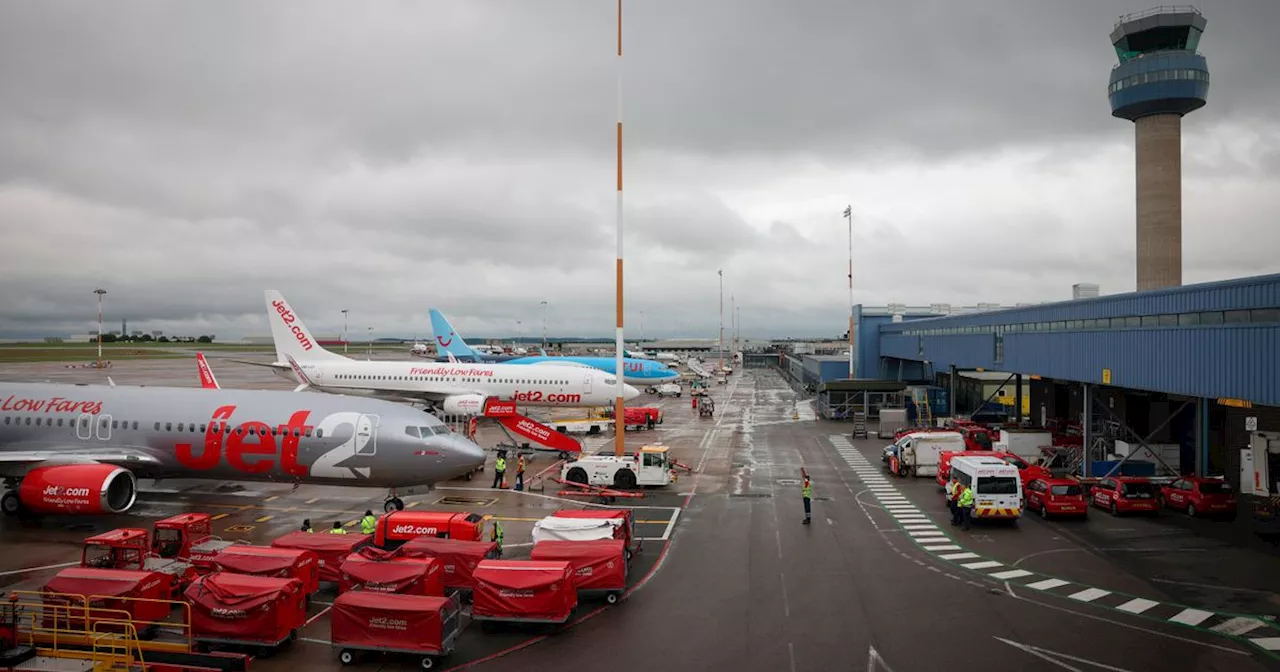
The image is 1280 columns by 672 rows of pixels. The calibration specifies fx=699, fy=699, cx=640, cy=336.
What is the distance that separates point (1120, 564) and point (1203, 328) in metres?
9.95

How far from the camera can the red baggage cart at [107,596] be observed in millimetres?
15867

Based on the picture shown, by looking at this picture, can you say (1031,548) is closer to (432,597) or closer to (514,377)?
(432,597)

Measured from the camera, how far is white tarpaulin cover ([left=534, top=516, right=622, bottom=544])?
20688 mm

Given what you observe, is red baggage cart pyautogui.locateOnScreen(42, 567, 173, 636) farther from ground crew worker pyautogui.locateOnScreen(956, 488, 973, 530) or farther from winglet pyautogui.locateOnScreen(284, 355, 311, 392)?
winglet pyautogui.locateOnScreen(284, 355, 311, 392)

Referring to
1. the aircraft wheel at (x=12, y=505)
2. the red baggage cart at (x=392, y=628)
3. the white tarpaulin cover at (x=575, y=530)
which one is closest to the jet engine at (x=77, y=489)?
the aircraft wheel at (x=12, y=505)

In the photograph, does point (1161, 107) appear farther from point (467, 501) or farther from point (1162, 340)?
point (467, 501)

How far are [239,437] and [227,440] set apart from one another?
540mm

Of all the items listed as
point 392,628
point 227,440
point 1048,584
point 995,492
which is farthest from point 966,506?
point 227,440

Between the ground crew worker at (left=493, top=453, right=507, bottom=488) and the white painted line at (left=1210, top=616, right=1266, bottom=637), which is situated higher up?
the ground crew worker at (left=493, top=453, right=507, bottom=488)

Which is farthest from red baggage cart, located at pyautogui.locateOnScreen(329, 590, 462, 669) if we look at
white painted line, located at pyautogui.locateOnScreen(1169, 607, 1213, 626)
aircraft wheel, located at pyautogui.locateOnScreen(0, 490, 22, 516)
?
aircraft wheel, located at pyautogui.locateOnScreen(0, 490, 22, 516)

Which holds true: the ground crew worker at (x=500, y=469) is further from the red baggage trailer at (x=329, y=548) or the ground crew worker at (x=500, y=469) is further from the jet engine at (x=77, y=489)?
the jet engine at (x=77, y=489)

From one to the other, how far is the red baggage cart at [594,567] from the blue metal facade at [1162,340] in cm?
2145

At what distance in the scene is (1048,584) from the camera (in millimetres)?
20422

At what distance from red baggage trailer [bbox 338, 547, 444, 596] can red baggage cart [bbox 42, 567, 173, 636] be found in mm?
4078
